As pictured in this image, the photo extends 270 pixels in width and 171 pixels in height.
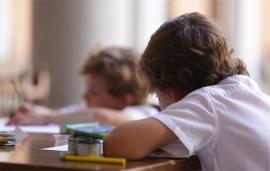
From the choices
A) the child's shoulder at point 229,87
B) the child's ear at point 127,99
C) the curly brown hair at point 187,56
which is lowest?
the child's ear at point 127,99

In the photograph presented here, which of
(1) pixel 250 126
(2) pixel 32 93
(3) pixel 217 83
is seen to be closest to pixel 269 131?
(1) pixel 250 126

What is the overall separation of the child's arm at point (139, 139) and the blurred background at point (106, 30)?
9.81 ft

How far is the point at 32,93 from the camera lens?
396 cm

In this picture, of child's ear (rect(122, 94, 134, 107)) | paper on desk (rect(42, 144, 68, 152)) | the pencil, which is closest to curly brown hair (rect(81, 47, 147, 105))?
child's ear (rect(122, 94, 134, 107))

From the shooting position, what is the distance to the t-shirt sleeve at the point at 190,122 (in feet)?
4.96

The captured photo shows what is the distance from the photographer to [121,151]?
1.52 meters

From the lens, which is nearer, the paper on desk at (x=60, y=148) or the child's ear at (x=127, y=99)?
the paper on desk at (x=60, y=148)

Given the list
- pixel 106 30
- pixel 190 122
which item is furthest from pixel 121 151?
pixel 106 30

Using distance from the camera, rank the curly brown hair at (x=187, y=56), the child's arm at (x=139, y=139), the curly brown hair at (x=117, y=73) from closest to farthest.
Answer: the child's arm at (x=139, y=139) → the curly brown hair at (x=187, y=56) → the curly brown hair at (x=117, y=73)

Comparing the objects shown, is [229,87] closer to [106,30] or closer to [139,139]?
[139,139]

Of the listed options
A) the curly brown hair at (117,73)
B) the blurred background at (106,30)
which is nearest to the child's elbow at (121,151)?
the curly brown hair at (117,73)

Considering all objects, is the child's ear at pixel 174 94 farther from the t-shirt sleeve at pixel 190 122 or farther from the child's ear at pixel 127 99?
the child's ear at pixel 127 99

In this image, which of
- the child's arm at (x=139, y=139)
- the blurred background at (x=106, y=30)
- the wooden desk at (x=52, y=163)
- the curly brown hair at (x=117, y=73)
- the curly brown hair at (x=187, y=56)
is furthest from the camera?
the blurred background at (x=106, y=30)

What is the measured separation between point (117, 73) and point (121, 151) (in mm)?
1437
